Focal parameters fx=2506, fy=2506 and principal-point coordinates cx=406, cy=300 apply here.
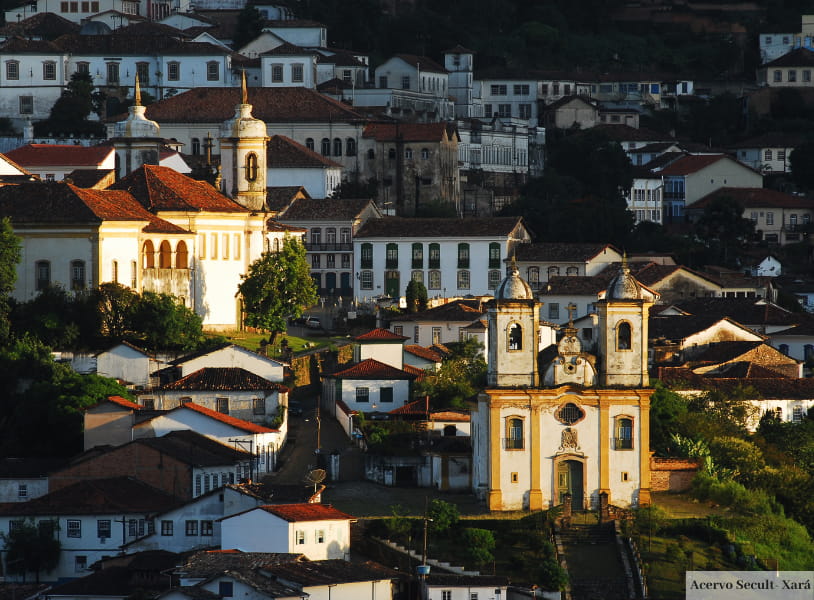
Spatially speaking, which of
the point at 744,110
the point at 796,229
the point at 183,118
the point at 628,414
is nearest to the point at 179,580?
the point at 628,414

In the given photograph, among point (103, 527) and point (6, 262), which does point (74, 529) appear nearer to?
point (103, 527)

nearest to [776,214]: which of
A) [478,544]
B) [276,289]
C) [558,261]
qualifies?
[558,261]

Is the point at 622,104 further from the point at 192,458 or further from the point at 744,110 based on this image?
the point at 192,458

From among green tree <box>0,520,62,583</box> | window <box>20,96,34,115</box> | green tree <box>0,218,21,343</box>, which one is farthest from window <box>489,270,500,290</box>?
green tree <box>0,520,62,583</box>

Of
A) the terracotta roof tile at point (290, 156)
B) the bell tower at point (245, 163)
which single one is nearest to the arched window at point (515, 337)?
the bell tower at point (245, 163)

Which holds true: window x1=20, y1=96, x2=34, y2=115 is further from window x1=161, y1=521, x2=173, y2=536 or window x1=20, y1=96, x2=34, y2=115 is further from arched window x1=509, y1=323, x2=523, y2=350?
window x1=161, y1=521, x2=173, y2=536

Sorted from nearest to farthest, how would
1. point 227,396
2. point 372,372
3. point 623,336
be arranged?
point 623,336, point 227,396, point 372,372
